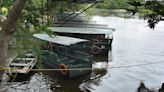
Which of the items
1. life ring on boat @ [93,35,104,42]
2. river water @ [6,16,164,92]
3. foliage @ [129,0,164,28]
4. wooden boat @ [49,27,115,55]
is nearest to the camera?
foliage @ [129,0,164,28]

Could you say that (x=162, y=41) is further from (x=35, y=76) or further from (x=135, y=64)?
(x=35, y=76)

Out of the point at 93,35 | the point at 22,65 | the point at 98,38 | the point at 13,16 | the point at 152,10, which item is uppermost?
the point at 13,16

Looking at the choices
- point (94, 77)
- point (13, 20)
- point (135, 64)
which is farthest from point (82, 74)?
point (13, 20)

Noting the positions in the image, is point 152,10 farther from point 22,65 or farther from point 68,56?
point 22,65

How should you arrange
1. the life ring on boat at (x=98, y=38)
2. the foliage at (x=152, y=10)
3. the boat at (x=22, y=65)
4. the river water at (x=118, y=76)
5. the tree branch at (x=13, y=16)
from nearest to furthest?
the tree branch at (x=13, y=16) → the foliage at (x=152, y=10) → the boat at (x=22, y=65) → the river water at (x=118, y=76) → the life ring on boat at (x=98, y=38)

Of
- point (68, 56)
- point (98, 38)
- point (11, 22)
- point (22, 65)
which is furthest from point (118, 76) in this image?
point (11, 22)

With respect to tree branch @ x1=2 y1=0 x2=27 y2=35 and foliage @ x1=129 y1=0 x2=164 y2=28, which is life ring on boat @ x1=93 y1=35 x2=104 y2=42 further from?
tree branch @ x1=2 y1=0 x2=27 y2=35

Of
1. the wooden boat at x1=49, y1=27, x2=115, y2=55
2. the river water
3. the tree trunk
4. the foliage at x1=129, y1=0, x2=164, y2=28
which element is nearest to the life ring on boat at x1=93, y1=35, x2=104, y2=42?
the wooden boat at x1=49, y1=27, x2=115, y2=55

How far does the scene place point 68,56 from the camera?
14164 mm

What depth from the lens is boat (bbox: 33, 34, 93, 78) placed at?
13531mm

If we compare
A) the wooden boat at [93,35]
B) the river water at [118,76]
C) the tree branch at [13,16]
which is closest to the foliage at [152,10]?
the river water at [118,76]

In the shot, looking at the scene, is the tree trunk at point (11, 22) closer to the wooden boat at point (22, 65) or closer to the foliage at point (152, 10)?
the foliage at point (152, 10)

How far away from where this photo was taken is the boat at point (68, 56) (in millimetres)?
13531

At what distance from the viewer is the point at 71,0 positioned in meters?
12.5
